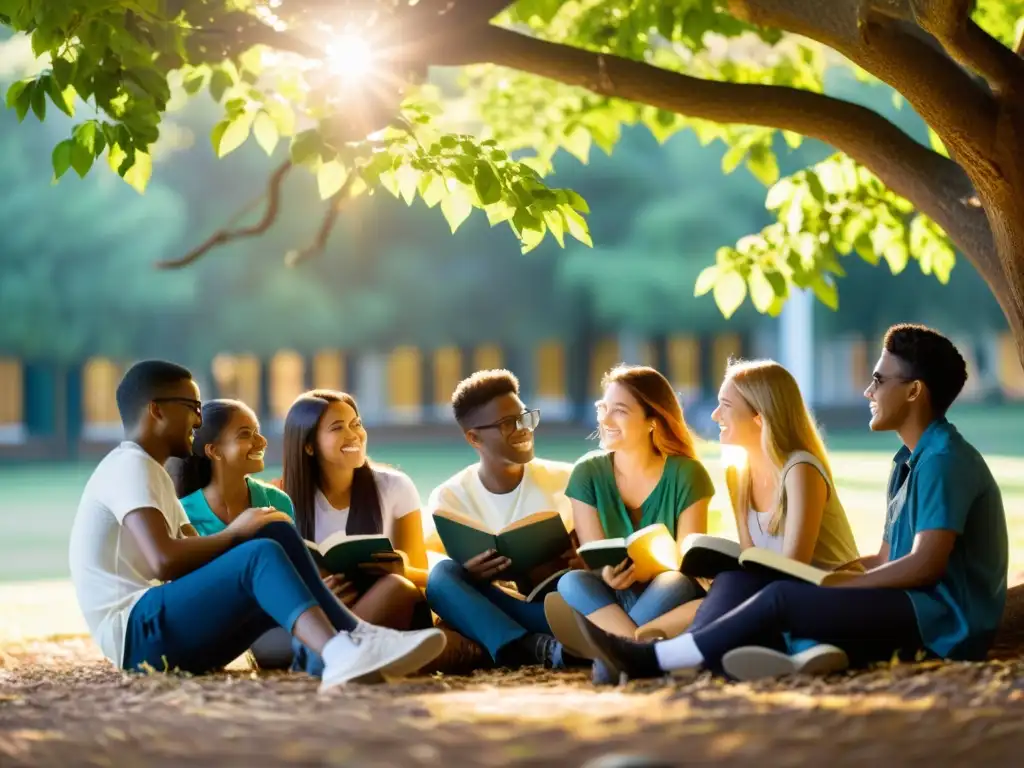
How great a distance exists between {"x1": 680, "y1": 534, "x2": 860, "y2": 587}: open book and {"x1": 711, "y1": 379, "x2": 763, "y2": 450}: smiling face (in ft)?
2.36

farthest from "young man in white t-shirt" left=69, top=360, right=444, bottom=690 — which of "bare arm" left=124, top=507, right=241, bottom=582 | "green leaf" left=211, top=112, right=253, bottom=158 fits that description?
"green leaf" left=211, top=112, right=253, bottom=158

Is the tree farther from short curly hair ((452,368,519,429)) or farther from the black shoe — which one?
the black shoe

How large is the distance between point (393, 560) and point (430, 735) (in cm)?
217

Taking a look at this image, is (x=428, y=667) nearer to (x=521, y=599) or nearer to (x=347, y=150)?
(x=521, y=599)

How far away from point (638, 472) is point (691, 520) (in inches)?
12.5

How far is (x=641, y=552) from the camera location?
5.59 metres

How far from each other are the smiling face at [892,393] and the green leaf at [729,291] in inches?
91.8

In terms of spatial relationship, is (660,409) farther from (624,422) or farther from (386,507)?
(386,507)

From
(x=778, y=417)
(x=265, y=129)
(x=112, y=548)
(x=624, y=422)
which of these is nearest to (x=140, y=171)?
(x=265, y=129)

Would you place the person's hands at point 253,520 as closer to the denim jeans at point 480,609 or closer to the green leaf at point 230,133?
the denim jeans at point 480,609

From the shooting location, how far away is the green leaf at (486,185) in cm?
607

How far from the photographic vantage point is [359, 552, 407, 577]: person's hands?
5.94 m

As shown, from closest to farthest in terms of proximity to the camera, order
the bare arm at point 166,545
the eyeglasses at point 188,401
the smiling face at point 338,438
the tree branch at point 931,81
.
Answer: the bare arm at point 166,545 → the eyeglasses at point 188,401 → the tree branch at point 931,81 → the smiling face at point 338,438

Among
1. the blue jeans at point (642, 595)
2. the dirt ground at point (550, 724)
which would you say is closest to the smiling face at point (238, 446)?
the dirt ground at point (550, 724)
